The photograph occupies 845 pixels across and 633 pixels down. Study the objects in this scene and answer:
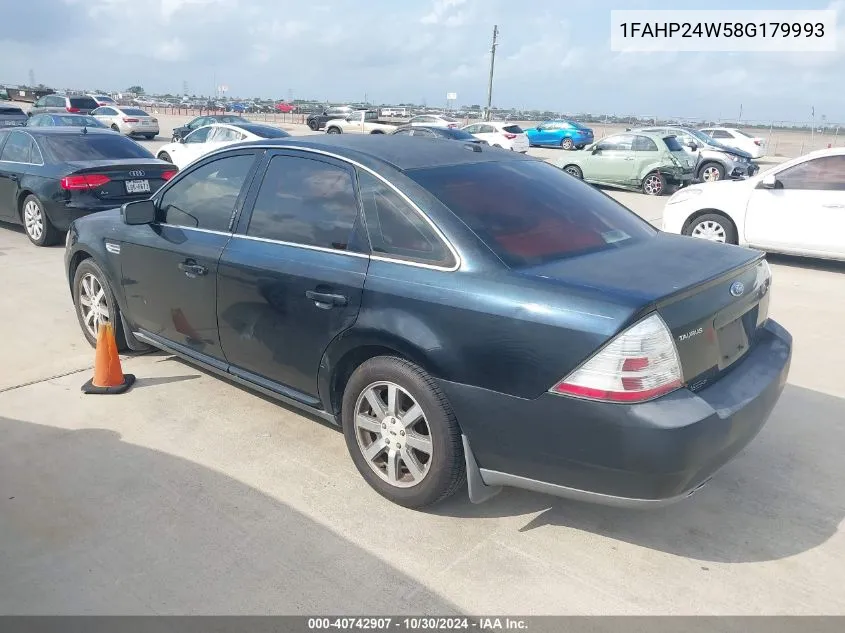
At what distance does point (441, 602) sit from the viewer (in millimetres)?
2754

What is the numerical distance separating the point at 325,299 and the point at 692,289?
166 centimetres

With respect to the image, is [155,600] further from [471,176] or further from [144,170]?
[144,170]

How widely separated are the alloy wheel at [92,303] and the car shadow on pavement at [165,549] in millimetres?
1630

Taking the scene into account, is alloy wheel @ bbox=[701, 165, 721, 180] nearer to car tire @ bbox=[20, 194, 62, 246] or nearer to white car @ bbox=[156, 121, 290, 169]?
white car @ bbox=[156, 121, 290, 169]

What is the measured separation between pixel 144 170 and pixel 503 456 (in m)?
7.68

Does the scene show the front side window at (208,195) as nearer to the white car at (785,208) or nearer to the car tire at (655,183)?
the white car at (785,208)

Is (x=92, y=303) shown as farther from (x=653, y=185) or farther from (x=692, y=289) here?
(x=653, y=185)

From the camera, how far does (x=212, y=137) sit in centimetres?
1691

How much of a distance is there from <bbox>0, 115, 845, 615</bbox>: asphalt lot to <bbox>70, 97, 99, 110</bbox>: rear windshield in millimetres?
32482

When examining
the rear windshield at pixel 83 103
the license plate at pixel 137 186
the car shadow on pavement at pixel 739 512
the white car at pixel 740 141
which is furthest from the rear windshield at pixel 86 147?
the rear windshield at pixel 83 103

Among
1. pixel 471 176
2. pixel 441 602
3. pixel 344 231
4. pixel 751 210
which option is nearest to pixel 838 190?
pixel 751 210

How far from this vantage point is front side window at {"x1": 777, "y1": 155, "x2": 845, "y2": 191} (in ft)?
27.0

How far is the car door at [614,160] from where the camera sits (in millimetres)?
17203

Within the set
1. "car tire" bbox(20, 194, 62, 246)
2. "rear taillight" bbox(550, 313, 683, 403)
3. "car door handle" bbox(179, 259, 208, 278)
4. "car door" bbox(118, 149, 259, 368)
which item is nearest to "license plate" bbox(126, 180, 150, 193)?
"car tire" bbox(20, 194, 62, 246)
